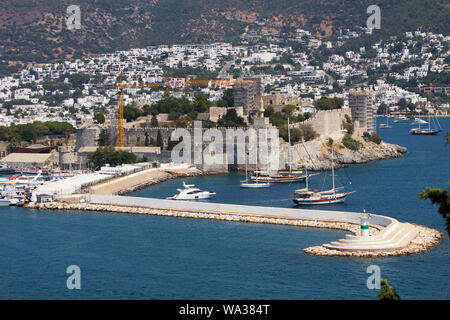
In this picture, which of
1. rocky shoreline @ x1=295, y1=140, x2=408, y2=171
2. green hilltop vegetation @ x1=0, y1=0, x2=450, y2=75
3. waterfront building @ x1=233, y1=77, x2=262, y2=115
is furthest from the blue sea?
green hilltop vegetation @ x1=0, y1=0, x2=450, y2=75

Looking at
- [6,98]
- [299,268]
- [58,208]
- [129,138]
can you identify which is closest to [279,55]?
[6,98]

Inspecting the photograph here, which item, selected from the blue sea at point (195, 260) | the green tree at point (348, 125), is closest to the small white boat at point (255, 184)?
the blue sea at point (195, 260)

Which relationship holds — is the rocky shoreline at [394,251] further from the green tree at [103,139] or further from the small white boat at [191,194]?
the green tree at [103,139]

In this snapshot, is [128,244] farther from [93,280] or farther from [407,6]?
[407,6]

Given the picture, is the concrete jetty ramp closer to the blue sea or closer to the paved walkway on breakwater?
the blue sea

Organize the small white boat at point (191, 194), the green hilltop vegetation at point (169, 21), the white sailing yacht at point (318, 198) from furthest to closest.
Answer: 1. the green hilltop vegetation at point (169, 21)
2. the small white boat at point (191, 194)
3. the white sailing yacht at point (318, 198)

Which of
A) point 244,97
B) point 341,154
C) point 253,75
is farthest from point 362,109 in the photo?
point 253,75
